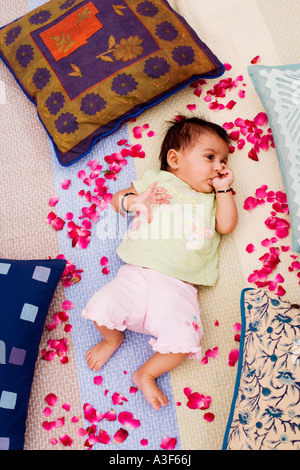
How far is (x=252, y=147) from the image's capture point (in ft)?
5.09

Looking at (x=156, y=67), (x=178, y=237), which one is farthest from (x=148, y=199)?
(x=156, y=67)

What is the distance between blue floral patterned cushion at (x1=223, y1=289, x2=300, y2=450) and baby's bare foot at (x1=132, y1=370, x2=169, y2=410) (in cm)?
21

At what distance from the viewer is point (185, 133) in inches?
57.6

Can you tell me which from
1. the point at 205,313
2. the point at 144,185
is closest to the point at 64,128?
the point at 144,185

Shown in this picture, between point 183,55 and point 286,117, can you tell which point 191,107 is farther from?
point 286,117

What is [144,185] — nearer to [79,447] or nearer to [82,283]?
[82,283]

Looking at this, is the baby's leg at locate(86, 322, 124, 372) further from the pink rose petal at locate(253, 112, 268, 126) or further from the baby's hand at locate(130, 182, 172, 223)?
the pink rose petal at locate(253, 112, 268, 126)

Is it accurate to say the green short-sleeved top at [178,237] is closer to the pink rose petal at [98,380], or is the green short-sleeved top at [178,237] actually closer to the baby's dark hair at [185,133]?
the baby's dark hair at [185,133]

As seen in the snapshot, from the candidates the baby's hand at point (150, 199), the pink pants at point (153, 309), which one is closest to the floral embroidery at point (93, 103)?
the baby's hand at point (150, 199)

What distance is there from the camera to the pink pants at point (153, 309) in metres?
1.27

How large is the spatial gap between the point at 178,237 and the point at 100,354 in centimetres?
43

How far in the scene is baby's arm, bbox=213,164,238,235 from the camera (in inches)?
55.4

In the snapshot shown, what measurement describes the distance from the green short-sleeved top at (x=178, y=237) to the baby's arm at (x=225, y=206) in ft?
0.09
